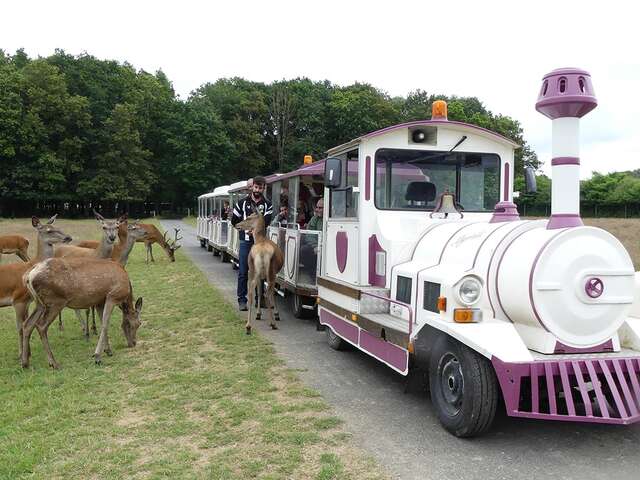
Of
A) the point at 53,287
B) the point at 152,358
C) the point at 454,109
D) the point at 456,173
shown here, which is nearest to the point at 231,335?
the point at 152,358

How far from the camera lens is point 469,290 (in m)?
4.39

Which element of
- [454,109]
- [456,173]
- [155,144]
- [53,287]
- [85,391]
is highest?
[454,109]

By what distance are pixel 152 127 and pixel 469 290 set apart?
60.9 meters

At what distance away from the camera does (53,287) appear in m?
6.22

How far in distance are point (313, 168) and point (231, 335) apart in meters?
3.79

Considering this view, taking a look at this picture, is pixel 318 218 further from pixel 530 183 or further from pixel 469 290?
pixel 469 290

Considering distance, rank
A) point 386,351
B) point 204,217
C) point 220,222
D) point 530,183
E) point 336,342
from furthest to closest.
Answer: point 204,217 → point 220,222 → point 336,342 → point 530,183 → point 386,351

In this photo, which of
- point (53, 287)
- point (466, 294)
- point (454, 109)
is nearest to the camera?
point (466, 294)

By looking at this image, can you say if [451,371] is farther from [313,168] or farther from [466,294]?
[313,168]

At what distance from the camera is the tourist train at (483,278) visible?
4.00 m

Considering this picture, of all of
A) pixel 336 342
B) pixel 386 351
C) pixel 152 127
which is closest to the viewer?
pixel 386 351

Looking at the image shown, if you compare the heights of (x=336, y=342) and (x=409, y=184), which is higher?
(x=409, y=184)

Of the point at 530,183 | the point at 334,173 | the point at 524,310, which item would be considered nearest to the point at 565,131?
the point at 524,310

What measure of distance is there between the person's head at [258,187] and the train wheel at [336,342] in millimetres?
3094
